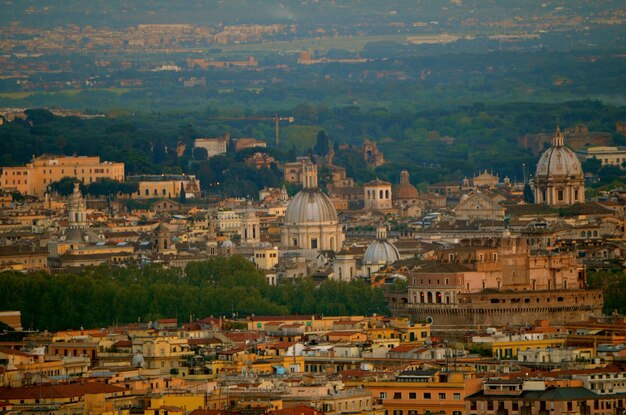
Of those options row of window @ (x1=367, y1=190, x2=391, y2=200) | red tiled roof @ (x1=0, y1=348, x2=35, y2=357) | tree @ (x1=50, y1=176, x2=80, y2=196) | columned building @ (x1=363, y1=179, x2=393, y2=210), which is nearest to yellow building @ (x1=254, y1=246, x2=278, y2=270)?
columned building @ (x1=363, y1=179, x2=393, y2=210)

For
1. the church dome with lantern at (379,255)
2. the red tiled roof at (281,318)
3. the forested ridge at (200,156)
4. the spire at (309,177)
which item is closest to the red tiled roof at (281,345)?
the red tiled roof at (281,318)

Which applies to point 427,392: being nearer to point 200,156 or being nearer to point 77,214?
point 77,214

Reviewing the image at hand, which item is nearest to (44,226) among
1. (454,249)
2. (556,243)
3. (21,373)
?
(556,243)

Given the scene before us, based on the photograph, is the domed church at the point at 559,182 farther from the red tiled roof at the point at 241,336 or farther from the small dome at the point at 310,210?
A: the red tiled roof at the point at 241,336

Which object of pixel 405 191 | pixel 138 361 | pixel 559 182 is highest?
pixel 405 191

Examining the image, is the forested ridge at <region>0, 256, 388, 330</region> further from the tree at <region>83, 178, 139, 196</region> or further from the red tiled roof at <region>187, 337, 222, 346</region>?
the tree at <region>83, 178, 139, 196</region>

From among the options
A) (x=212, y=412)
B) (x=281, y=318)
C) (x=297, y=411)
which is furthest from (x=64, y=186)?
(x=297, y=411)

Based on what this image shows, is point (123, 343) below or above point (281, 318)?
below
